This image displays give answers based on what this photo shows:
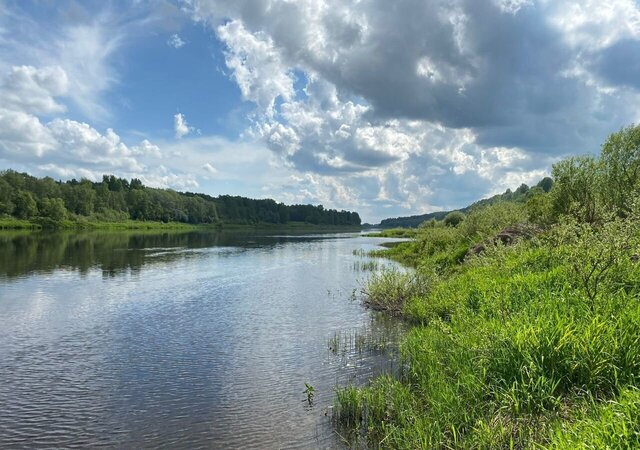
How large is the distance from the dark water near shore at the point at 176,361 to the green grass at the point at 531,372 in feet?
5.84

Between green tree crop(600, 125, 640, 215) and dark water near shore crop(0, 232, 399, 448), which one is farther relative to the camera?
green tree crop(600, 125, 640, 215)

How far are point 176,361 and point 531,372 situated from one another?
12.9 m

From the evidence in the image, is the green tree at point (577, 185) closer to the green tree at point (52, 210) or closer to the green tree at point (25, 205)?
the green tree at point (52, 210)

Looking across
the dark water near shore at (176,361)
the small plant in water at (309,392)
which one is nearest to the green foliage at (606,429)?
the dark water near shore at (176,361)

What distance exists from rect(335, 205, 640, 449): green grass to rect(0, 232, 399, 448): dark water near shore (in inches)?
70.1

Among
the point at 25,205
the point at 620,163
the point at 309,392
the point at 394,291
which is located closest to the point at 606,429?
the point at 309,392

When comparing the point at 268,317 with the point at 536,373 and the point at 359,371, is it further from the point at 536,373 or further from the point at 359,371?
the point at 536,373

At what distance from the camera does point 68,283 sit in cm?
3478

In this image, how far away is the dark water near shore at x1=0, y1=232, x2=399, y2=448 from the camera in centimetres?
1148

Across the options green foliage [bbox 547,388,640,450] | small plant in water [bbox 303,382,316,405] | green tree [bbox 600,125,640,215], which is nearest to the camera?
green foliage [bbox 547,388,640,450]

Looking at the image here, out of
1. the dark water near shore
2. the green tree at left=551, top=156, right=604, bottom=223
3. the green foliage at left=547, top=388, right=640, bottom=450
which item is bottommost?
the dark water near shore

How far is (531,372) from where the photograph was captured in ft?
30.6

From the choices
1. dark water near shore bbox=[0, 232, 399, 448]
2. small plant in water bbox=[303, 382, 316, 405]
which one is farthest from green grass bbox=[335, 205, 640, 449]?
dark water near shore bbox=[0, 232, 399, 448]

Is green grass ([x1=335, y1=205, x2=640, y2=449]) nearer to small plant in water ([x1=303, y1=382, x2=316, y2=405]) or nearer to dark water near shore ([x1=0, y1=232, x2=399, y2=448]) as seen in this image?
small plant in water ([x1=303, y1=382, x2=316, y2=405])
